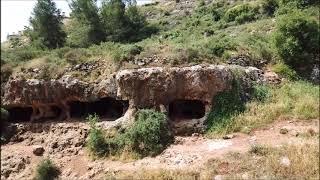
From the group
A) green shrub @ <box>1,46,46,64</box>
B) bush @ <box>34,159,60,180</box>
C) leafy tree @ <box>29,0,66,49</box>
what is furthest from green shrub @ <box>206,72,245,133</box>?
leafy tree @ <box>29,0,66,49</box>

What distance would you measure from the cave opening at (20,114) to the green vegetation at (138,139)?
514 centimetres

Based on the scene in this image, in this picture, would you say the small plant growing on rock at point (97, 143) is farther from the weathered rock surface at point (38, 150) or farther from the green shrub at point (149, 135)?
the weathered rock surface at point (38, 150)

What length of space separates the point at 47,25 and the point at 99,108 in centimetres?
1098

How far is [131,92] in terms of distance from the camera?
1950 centimetres

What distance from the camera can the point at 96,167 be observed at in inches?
691

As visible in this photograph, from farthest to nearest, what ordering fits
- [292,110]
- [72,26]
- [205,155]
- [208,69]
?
[72,26], [208,69], [292,110], [205,155]

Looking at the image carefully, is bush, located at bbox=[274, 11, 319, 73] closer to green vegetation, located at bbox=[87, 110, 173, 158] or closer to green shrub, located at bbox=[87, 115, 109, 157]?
green vegetation, located at bbox=[87, 110, 173, 158]

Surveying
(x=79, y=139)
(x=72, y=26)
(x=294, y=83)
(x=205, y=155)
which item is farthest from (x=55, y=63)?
(x=72, y=26)

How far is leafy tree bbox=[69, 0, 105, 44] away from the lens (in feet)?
103

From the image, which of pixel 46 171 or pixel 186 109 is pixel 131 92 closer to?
pixel 186 109

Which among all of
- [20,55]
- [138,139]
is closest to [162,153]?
[138,139]

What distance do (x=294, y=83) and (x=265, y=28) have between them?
7924 millimetres

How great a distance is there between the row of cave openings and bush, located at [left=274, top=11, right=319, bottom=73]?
4514 mm

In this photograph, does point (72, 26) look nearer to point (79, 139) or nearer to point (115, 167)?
point (79, 139)
